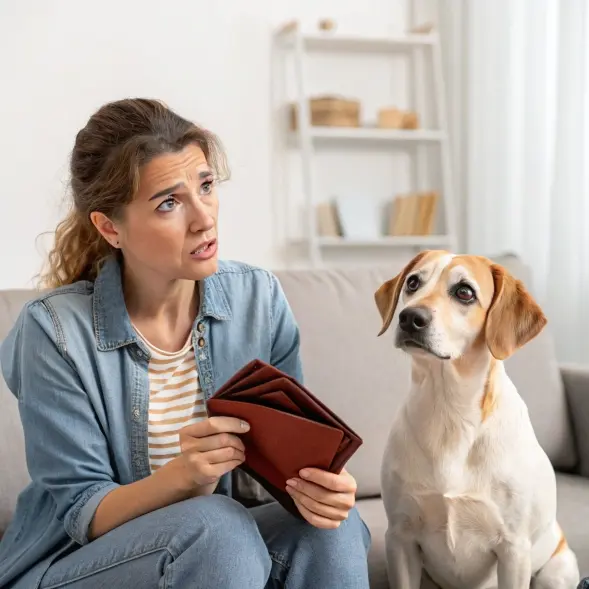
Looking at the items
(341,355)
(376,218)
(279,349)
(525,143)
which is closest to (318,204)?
(376,218)

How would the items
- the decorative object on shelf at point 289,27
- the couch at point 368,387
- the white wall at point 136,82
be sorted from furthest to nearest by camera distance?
1. the decorative object on shelf at point 289,27
2. the white wall at point 136,82
3. the couch at point 368,387

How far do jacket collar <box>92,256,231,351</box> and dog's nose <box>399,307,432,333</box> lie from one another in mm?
366

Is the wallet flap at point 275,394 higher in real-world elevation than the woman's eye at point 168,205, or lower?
lower

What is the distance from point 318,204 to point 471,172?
0.69 m

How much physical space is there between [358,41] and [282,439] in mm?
2908

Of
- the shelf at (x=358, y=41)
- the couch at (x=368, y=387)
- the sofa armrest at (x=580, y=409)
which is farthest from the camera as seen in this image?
the shelf at (x=358, y=41)

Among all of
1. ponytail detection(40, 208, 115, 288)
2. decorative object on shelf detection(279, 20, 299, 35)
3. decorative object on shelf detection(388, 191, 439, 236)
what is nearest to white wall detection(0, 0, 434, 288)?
decorative object on shelf detection(279, 20, 299, 35)

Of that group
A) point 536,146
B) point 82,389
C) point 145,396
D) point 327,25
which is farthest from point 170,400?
point 327,25

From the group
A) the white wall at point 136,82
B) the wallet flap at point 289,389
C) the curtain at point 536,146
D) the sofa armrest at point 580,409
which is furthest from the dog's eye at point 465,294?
the white wall at point 136,82

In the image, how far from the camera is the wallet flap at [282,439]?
1.28 m

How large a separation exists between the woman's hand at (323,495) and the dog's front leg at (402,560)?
24cm

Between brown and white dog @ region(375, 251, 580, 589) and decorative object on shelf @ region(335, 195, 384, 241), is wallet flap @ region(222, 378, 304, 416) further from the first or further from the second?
decorative object on shelf @ region(335, 195, 384, 241)

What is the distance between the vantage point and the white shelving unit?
377cm

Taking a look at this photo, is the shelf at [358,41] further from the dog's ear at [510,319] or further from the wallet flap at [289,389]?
the wallet flap at [289,389]
